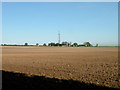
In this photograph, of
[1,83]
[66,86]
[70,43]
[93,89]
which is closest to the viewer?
[93,89]

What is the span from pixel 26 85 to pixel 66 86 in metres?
1.98

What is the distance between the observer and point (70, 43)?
140375 mm

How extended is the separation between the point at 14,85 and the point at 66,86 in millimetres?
2573

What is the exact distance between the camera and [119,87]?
4.59m

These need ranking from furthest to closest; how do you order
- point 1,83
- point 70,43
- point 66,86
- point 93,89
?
point 70,43
point 1,83
point 66,86
point 93,89

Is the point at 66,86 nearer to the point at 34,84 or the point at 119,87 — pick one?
the point at 34,84

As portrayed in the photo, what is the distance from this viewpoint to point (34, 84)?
4.89m

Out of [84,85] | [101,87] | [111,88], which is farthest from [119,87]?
[84,85]

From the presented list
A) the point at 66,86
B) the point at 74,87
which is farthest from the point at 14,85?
the point at 74,87

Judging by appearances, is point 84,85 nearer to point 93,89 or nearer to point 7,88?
point 93,89

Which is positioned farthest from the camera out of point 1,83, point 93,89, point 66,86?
point 1,83

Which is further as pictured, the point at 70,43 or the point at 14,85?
the point at 70,43

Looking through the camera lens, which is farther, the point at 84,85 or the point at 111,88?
the point at 84,85

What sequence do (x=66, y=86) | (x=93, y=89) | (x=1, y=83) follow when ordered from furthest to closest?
(x=1, y=83)
(x=66, y=86)
(x=93, y=89)
